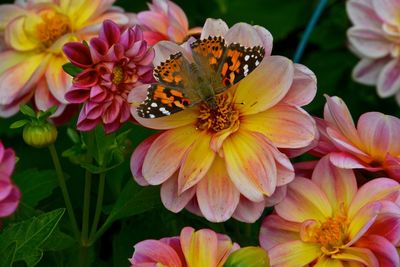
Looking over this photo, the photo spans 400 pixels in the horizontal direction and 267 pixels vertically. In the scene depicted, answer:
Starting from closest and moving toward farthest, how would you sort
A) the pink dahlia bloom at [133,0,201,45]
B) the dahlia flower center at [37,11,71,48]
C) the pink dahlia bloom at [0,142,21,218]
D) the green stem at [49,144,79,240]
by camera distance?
the pink dahlia bloom at [0,142,21,218] < the green stem at [49,144,79,240] < the pink dahlia bloom at [133,0,201,45] < the dahlia flower center at [37,11,71,48]

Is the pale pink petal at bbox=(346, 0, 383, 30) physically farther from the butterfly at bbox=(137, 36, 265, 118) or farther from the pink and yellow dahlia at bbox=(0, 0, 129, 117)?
the butterfly at bbox=(137, 36, 265, 118)

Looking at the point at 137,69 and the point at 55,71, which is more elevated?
the point at 137,69

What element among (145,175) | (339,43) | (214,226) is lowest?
(339,43)

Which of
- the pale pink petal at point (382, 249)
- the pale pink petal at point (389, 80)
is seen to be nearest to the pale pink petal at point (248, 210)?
the pale pink petal at point (382, 249)

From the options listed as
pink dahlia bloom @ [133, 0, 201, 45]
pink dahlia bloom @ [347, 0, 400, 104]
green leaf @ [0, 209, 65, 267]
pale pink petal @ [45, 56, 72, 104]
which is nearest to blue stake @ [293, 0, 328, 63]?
pink dahlia bloom @ [347, 0, 400, 104]

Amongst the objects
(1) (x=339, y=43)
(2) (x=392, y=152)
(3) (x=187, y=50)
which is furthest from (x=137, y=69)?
(1) (x=339, y=43)

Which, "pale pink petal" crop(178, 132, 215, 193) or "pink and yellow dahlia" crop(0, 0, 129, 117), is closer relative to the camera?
"pale pink petal" crop(178, 132, 215, 193)

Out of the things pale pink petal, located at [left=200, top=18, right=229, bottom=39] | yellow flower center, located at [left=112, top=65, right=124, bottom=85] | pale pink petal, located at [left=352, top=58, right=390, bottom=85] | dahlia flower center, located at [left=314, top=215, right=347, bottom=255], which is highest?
pale pink petal, located at [left=200, top=18, right=229, bottom=39]

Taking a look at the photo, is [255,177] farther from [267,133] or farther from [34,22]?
[34,22]

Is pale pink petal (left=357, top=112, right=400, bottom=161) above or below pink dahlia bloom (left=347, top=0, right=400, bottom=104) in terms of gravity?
above
